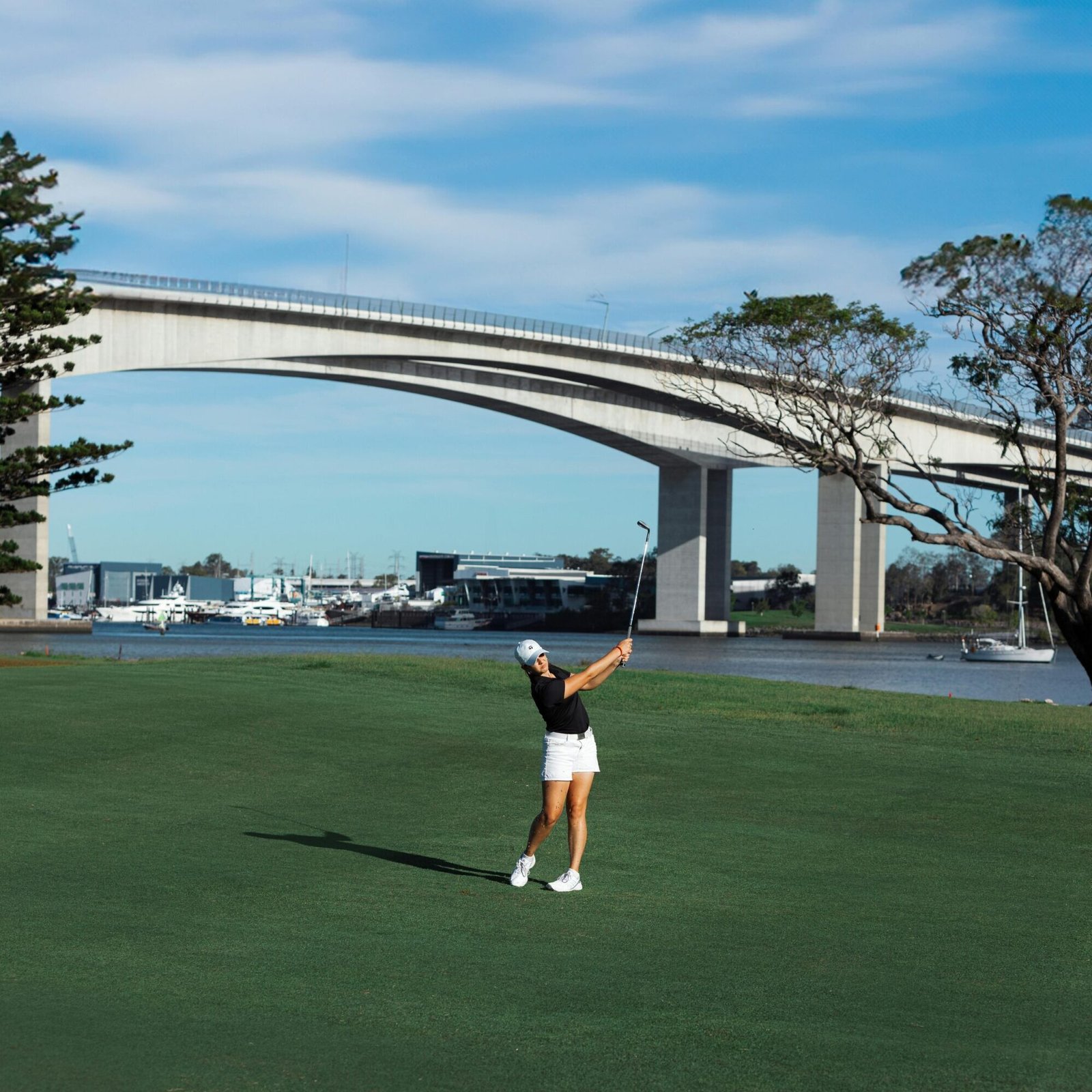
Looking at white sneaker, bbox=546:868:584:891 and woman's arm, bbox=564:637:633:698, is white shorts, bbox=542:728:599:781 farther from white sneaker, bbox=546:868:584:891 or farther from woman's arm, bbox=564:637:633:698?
white sneaker, bbox=546:868:584:891

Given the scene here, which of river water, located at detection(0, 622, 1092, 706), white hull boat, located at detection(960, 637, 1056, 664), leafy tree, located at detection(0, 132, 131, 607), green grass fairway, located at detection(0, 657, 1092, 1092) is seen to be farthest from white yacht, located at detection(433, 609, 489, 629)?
green grass fairway, located at detection(0, 657, 1092, 1092)

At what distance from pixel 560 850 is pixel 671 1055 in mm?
6484

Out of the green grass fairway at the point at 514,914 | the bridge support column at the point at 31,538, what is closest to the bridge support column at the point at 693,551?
the bridge support column at the point at 31,538

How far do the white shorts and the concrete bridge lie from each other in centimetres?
4867

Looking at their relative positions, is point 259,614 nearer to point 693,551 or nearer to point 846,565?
point 693,551

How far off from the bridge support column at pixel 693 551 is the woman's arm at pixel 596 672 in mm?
83441

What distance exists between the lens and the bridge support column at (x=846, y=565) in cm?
9531

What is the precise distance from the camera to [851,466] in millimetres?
36375

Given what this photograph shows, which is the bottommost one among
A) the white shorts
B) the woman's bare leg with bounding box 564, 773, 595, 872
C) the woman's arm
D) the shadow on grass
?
the shadow on grass

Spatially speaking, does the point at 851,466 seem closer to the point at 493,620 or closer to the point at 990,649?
the point at 990,649

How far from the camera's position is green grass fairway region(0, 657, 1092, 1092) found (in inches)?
262

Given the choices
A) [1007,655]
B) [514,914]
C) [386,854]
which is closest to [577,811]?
[514,914]

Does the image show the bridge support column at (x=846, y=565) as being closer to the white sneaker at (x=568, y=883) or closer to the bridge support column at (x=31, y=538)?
the bridge support column at (x=31, y=538)

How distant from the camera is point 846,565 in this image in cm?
9606
